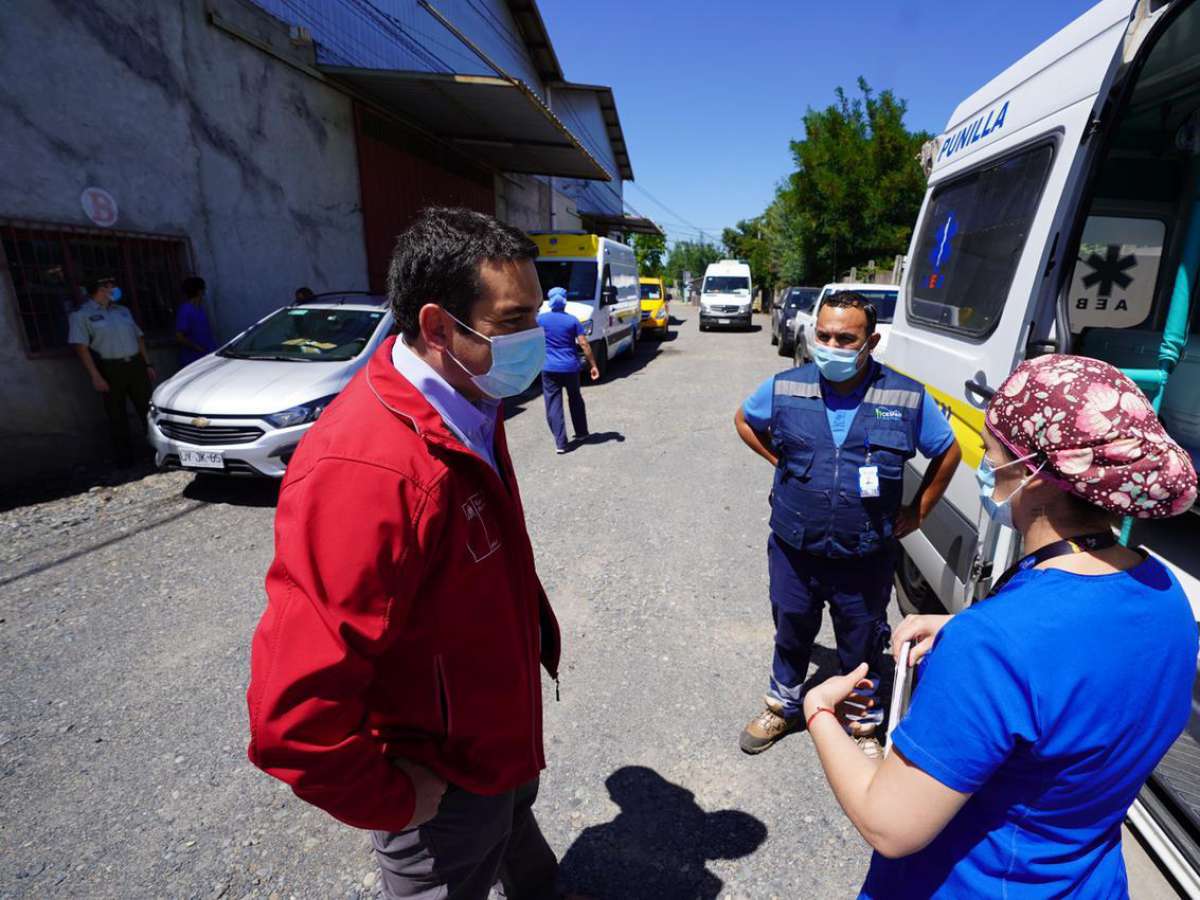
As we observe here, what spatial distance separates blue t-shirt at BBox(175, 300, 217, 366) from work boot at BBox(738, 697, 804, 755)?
294 inches

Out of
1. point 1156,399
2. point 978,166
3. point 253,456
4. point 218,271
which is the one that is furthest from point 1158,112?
point 218,271

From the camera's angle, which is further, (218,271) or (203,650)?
(218,271)

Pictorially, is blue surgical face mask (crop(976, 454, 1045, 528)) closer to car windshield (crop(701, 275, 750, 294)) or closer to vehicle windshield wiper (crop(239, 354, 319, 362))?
vehicle windshield wiper (crop(239, 354, 319, 362))

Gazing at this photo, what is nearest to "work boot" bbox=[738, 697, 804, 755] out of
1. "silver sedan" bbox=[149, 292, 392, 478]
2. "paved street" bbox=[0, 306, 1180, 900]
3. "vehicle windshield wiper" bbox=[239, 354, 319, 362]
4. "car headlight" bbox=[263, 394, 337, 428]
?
"paved street" bbox=[0, 306, 1180, 900]

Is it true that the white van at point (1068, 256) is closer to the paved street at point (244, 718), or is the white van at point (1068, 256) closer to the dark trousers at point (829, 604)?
the dark trousers at point (829, 604)

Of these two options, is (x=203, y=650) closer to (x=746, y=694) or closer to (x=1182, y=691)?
(x=746, y=694)

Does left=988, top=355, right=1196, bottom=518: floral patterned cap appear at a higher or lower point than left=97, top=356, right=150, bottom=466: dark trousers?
higher

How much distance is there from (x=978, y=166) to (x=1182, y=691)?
276 cm

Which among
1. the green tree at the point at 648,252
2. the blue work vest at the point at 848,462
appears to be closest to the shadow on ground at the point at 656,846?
the blue work vest at the point at 848,462

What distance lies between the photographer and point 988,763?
90 cm

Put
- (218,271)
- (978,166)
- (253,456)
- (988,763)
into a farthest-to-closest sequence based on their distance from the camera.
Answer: (218,271) < (253,456) < (978,166) < (988,763)

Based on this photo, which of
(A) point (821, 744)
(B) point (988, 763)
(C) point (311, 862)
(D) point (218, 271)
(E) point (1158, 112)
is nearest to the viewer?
(B) point (988, 763)

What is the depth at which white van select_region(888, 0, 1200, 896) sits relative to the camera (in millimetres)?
2045

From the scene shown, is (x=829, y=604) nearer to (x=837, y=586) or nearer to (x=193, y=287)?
(x=837, y=586)
